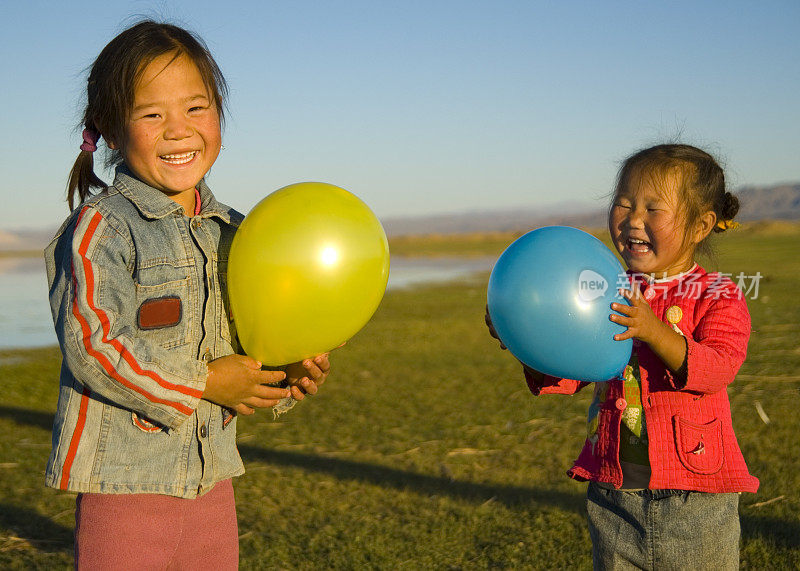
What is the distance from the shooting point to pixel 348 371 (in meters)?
8.34

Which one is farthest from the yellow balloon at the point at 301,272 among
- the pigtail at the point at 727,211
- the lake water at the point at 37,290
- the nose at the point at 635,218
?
the lake water at the point at 37,290

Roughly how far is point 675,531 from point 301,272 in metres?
1.41

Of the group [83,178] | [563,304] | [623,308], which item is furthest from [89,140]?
[623,308]

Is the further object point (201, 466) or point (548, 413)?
point (548, 413)

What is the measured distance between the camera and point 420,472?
4.94 metres

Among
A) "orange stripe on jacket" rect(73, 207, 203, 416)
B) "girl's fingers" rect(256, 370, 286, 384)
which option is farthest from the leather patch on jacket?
"girl's fingers" rect(256, 370, 286, 384)

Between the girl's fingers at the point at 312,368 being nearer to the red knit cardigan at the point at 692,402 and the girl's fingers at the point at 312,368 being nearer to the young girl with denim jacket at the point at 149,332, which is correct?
the young girl with denim jacket at the point at 149,332

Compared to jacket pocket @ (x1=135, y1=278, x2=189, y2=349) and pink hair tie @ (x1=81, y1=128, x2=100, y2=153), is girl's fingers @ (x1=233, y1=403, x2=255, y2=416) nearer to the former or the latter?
jacket pocket @ (x1=135, y1=278, x2=189, y2=349)

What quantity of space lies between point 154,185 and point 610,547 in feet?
6.02

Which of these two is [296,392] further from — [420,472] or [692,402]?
[420,472]

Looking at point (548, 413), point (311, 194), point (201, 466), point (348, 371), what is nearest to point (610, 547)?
point (201, 466)

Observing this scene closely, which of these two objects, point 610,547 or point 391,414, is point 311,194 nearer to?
point 610,547

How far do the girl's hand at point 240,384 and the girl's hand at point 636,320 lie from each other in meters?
1.01

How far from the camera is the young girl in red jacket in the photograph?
2447 mm
